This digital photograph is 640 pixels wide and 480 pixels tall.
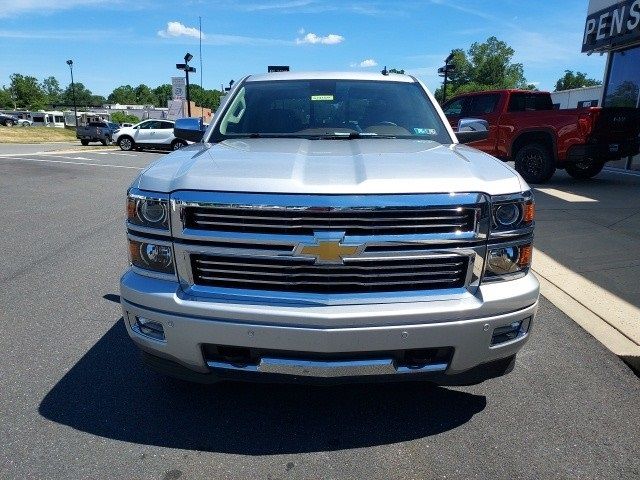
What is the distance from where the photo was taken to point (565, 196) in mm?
9859

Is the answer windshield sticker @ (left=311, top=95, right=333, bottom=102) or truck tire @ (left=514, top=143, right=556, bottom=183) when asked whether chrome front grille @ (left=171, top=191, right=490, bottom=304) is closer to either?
windshield sticker @ (left=311, top=95, right=333, bottom=102)

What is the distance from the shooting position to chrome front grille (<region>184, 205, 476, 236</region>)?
216 centimetres

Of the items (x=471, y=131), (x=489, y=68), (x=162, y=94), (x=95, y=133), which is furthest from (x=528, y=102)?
(x=162, y=94)

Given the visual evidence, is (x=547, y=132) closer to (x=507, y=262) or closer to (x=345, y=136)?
(x=345, y=136)

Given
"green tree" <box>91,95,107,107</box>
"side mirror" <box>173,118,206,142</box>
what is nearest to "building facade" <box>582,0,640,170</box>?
"side mirror" <box>173,118,206,142</box>

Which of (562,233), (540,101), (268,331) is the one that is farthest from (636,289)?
(540,101)

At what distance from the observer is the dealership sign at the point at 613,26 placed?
13.5m

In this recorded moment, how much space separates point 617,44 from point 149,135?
19.4 metres

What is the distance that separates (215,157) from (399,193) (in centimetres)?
106

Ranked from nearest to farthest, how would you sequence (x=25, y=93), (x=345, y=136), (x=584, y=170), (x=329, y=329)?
1. (x=329, y=329)
2. (x=345, y=136)
3. (x=584, y=170)
4. (x=25, y=93)

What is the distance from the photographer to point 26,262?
5426 millimetres

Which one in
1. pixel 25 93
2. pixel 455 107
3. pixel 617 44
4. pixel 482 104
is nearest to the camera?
pixel 482 104

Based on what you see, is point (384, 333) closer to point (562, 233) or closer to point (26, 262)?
point (26, 262)

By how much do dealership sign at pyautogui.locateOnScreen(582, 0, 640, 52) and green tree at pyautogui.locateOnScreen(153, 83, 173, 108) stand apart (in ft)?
563
